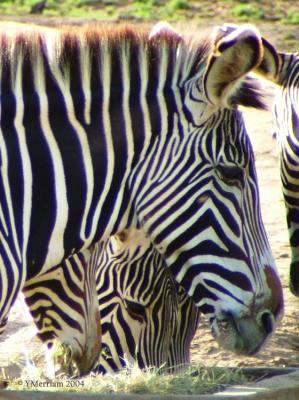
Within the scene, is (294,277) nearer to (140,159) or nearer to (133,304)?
(133,304)

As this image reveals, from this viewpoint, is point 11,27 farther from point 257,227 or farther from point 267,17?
point 267,17

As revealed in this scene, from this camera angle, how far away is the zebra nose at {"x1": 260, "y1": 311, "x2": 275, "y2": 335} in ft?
19.3

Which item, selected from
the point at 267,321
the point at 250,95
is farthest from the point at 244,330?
the point at 250,95

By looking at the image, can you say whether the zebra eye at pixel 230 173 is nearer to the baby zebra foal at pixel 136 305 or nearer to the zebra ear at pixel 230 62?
the zebra ear at pixel 230 62

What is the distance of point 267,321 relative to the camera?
5.90 meters

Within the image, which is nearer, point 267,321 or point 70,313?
point 267,321

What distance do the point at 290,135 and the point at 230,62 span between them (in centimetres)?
283

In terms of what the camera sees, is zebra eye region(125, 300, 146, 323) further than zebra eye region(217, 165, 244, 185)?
Yes

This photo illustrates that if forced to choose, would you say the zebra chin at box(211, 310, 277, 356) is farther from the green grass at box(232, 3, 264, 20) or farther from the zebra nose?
the green grass at box(232, 3, 264, 20)

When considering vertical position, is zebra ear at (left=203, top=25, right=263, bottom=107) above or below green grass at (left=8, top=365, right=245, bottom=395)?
above

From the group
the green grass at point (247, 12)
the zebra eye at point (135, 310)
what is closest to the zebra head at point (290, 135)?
the zebra eye at point (135, 310)

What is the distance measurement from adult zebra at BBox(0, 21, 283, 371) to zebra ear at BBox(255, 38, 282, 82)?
6.31 ft

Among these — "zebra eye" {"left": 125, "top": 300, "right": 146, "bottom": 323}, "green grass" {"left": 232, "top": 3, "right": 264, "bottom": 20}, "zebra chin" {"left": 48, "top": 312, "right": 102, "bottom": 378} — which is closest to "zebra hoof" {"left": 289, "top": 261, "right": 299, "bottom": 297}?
"zebra eye" {"left": 125, "top": 300, "right": 146, "bottom": 323}

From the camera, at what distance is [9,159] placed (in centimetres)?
547
